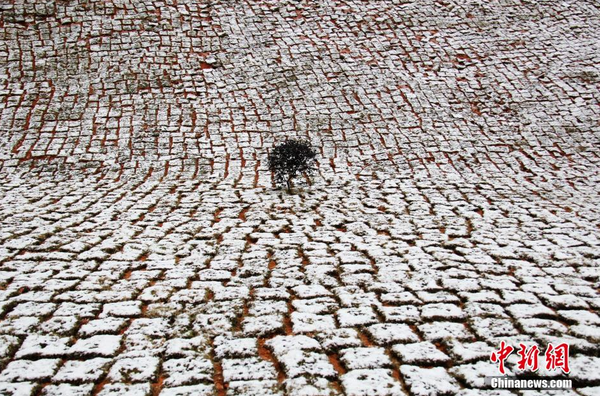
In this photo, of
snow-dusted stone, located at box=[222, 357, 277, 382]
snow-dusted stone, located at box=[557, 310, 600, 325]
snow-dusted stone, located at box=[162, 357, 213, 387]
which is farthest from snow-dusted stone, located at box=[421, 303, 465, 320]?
snow-dusted stone, located at box=[162, 357, 213, 387]

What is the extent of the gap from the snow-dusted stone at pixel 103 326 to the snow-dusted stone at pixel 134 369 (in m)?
0.43

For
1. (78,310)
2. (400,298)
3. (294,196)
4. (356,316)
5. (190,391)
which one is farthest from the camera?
(294,196)

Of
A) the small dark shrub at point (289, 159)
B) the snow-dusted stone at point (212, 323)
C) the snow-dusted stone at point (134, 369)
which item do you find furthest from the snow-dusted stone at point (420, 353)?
the small dark shrub at point (289, 159)

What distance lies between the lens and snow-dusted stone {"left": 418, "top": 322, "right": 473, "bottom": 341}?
10.9 feet

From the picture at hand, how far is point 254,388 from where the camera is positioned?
9.20ft

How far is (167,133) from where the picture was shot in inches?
363

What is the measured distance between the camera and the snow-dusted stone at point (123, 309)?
3678 millimetres

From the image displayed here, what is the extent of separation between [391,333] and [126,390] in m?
1.69

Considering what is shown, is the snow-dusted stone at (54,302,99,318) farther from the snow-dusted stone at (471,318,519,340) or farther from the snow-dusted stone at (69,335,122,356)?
the snow-dusted stone at (471,318,519,340)

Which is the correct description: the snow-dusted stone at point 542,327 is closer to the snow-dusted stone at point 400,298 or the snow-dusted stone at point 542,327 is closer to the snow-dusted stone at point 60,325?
the snow-dusted stone at point 400,298

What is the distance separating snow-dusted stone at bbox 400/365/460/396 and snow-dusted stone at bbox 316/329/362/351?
386 millimetres

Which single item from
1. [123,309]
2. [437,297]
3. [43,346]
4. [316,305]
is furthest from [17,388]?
[437,297]

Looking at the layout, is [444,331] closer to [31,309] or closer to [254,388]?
[254,388]

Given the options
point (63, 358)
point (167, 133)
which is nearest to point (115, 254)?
point (63, 358)
